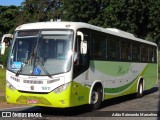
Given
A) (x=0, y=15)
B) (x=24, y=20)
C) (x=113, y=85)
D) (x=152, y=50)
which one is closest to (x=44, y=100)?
(x=113, y=85)

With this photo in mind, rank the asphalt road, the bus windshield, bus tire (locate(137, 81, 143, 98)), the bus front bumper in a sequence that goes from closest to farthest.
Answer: the bus front bumper < the bus windshield < the asphalt road < bus tire (locate(137, 81, 143, 98))

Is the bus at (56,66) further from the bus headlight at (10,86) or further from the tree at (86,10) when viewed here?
the tree at (86,10)

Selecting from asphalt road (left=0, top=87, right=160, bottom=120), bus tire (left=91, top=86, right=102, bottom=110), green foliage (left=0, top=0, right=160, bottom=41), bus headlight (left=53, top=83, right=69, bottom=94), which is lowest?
asphalt road (left=0, top=87, right=160, bottom=120)

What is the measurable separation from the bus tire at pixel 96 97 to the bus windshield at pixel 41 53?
2.16 m

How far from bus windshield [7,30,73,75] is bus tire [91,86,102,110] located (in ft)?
7.09

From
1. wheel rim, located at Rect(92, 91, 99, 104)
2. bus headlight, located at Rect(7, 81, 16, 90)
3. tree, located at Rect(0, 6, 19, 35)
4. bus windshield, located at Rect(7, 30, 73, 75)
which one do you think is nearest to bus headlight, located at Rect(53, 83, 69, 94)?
bus windshield, located at Rect(7, 30, 73, 75)

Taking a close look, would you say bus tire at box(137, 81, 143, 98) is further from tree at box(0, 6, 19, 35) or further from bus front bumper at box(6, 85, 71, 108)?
tree at box(0, 6, 19, 35)

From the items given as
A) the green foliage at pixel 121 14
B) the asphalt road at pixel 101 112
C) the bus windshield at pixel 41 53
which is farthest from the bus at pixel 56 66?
the green foliage at pixel 121 14

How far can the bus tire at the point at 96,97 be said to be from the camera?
1353 centimetres

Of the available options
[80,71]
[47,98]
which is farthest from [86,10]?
[47,98]

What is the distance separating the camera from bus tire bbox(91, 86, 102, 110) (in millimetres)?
13531

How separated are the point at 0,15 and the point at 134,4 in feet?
159

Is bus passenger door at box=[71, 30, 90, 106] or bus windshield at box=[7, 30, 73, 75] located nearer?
bus windshield at box=[7, 30, 73, 75]

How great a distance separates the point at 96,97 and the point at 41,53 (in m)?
2.87
